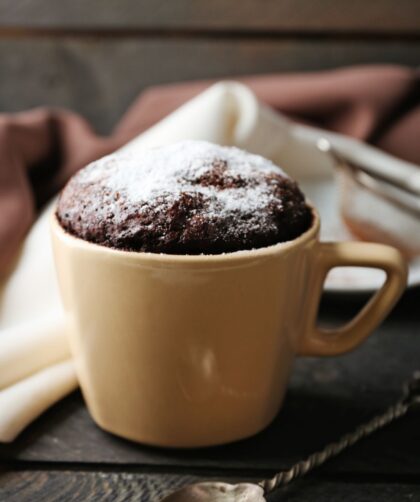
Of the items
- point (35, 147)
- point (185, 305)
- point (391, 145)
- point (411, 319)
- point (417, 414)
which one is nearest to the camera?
point (185, 305)

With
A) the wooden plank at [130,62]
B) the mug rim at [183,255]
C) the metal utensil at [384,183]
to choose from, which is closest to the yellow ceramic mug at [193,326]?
the mug rim at [183,255]

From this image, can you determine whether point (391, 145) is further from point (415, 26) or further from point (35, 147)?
point (35, 147)

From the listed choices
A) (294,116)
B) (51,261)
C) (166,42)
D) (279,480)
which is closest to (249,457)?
(279,480)

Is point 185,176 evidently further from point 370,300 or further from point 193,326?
point 370,300

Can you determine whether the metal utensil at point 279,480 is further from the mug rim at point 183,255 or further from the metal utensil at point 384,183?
the metal utensil at point 384,183

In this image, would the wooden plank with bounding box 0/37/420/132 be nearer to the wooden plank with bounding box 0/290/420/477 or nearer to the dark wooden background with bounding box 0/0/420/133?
the dark wooden background with bounding box 0/0/420/133

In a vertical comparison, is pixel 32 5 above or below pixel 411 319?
above

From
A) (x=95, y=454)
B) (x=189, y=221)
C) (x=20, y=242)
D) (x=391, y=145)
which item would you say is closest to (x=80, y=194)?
(x=189, y=221)
